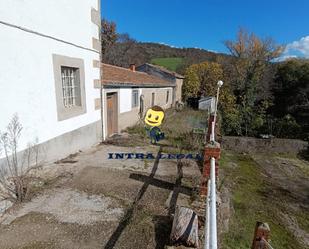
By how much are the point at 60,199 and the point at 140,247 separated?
2.13m

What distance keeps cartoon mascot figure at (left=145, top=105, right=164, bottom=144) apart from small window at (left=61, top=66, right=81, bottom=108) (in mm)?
4064

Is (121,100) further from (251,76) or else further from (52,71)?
(251,76)

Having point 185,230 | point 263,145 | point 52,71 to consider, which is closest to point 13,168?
point 52,71

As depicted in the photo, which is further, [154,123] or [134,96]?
[154,123]

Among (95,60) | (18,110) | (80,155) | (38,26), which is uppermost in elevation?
(38,26)

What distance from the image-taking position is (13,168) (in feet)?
15.3

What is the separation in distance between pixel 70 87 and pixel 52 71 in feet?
4.56

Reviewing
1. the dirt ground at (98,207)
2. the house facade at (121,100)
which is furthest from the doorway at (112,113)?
the dirt ground at (98,207)

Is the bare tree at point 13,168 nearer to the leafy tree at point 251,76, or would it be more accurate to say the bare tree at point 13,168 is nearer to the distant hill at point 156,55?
the leafy tree at point 251,76

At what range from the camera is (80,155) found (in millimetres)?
7320

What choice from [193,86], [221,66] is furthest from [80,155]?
[221,66]

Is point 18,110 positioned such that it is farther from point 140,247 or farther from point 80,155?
point 140,247

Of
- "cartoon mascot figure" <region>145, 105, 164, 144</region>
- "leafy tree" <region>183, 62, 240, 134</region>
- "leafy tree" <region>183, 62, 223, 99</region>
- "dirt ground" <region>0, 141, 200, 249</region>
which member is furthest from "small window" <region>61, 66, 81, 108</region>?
"leafy tree" <region>183, 62, 223, 99</region>

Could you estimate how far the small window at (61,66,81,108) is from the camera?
674cm
